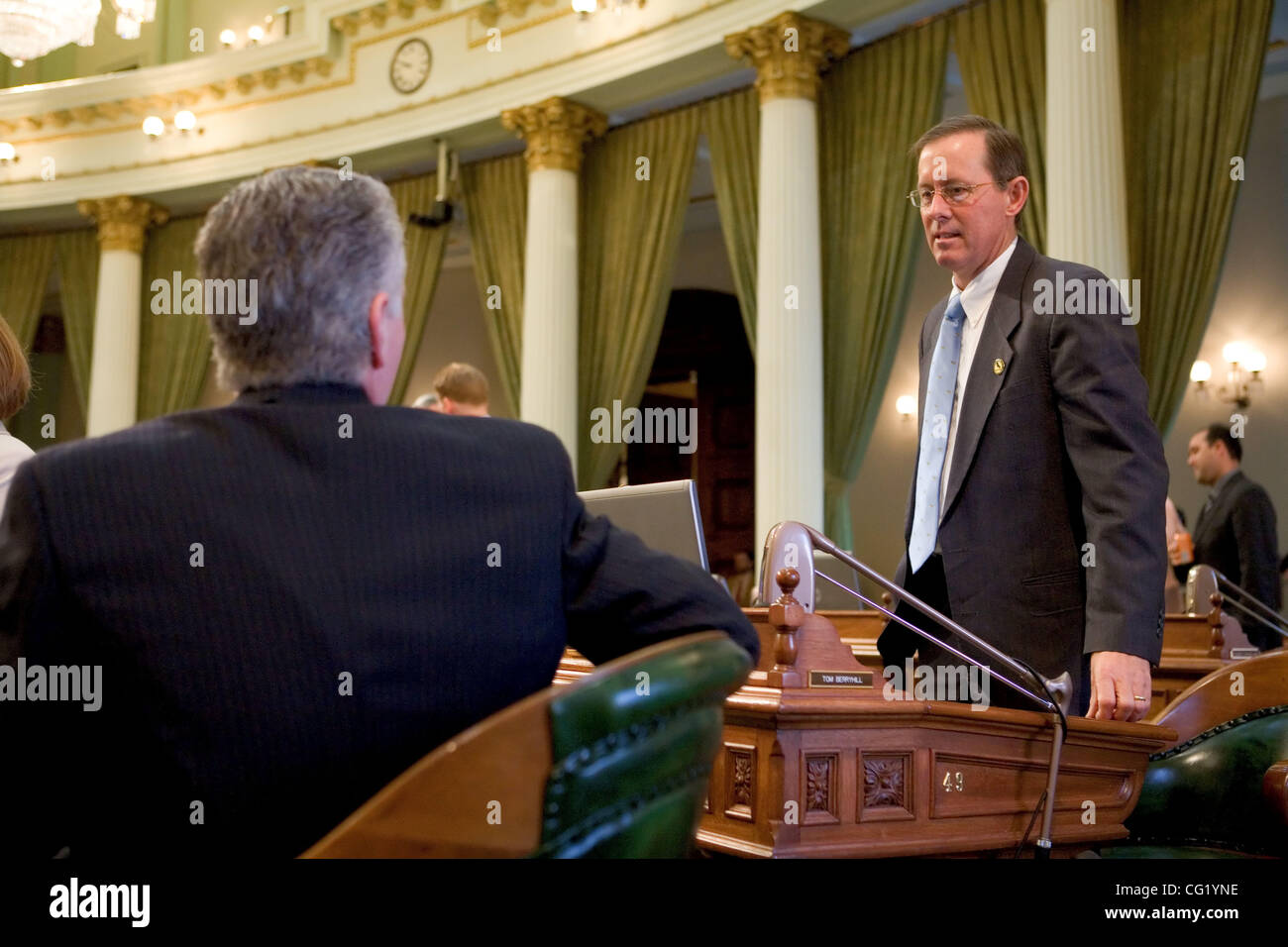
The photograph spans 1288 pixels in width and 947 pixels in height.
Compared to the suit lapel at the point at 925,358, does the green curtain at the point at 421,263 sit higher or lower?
higher

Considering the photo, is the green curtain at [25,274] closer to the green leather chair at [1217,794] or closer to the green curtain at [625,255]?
the green curtain at [625,255]

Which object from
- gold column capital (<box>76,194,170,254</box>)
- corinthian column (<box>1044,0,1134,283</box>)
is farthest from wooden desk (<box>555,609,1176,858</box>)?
gold column capital (<box>76,194,170,254</box>)

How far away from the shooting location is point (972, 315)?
2414 mm

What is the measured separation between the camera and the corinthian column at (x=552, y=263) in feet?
30.3

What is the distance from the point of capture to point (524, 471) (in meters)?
1.13

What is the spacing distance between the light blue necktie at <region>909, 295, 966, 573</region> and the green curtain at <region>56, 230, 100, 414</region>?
1117 centimetres

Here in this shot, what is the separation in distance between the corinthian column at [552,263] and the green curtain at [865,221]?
2084 millimetres

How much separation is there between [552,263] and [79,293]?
19.5ft

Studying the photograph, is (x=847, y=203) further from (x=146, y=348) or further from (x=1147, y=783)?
(x=146, y=348)

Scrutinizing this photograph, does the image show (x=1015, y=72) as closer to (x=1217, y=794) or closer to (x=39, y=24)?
(x=1217, y=794)

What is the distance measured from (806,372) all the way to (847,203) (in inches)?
49.2

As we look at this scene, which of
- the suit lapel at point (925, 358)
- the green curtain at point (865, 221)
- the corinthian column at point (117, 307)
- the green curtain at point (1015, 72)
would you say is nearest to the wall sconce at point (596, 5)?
the green curtain at point (865, 221)

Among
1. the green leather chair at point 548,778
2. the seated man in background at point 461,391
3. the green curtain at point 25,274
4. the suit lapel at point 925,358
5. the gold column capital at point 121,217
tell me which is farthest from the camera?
the green curtain at point 25,274
